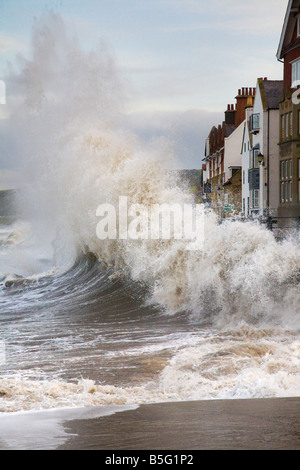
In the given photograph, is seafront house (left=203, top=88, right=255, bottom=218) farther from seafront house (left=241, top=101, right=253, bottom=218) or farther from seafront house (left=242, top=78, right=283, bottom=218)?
seafront house (left=242, top=78, right=283, bottom=218)

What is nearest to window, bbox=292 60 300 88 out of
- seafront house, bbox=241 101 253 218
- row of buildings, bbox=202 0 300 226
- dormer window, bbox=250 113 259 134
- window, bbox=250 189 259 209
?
row of buildings, bbox=202 0 300 226

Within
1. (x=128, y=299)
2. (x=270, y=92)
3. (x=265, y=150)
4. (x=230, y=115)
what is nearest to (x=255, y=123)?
(x=270, y=92)

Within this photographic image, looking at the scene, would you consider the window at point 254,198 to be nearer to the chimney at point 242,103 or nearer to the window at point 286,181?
the window at point 286,181

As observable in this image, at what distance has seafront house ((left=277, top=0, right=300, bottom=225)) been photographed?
96.7ft

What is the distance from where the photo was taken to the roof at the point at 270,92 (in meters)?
38.2

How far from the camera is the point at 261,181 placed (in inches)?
1494

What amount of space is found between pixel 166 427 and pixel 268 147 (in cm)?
3245

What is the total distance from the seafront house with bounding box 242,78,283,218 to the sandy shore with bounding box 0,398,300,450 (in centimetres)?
2784

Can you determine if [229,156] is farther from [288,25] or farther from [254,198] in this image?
[288,25]

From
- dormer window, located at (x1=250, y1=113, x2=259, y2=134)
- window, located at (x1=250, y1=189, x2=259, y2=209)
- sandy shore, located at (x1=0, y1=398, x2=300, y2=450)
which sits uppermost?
dormer window, located at (x1=250, y1=113, x2=259, y2=134)

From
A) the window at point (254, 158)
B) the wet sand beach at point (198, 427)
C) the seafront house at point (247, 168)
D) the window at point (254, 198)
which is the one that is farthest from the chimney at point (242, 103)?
the wet sand beach at point (198, 427)

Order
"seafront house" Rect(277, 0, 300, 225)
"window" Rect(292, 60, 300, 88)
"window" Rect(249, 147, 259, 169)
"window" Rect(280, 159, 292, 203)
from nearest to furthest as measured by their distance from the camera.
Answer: "seafront house" Rect(277, 0, 300, 225) < "window" Rect(280, 159, 292, 203) < "window" Rect(292, 60, 300, 88) < "window" Rect(249, 147, 259, 169)

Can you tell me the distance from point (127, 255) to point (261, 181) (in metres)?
20.3
